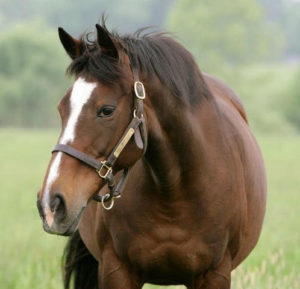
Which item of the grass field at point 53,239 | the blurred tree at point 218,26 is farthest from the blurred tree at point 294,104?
the grass field at point 53,239

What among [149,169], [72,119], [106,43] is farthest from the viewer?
[149,169]

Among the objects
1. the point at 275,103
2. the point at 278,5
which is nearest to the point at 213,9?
the point at 275,103

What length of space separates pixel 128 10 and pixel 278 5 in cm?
3223

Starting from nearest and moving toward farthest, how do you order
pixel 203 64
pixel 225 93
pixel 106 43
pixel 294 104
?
pixel 106 43 → pixel 225 93 → pixel 294 104 → pixel 203 64

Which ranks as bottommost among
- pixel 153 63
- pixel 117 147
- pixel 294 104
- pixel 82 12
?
pixel 117 147

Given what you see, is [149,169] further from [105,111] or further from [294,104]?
[294,104]

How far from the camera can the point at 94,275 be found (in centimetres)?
566

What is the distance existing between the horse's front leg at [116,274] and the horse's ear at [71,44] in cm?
125

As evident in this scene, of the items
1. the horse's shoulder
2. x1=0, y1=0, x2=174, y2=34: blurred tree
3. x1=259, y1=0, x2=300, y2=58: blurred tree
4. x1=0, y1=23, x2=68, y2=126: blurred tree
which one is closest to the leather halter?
the horse's shoulder

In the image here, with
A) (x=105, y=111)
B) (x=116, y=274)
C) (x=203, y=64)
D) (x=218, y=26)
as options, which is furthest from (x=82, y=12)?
(x=105, y=111)

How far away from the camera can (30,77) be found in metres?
59.5

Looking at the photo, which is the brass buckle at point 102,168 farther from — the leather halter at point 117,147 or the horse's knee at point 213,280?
the horse's knee at point 213,280

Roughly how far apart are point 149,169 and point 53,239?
5496mm

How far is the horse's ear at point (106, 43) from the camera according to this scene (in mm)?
3567
